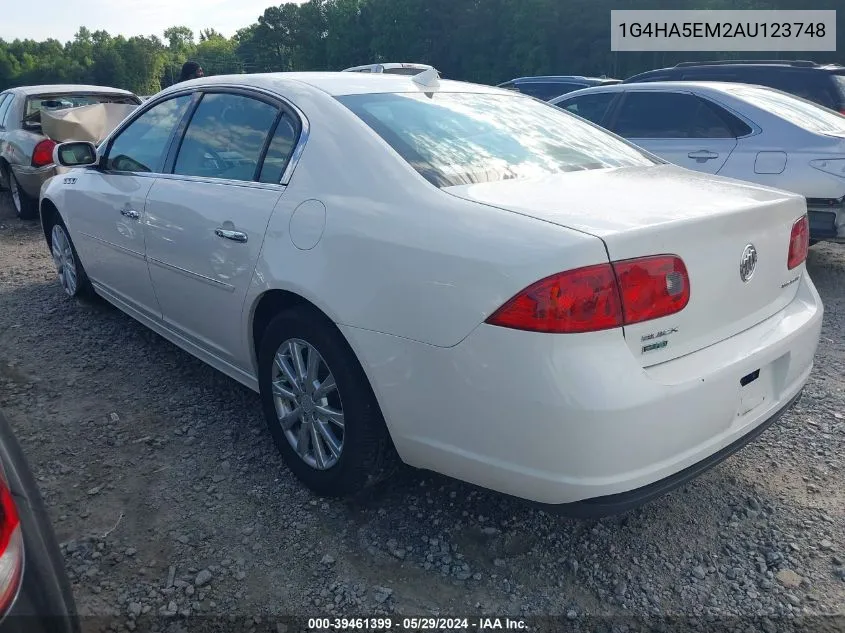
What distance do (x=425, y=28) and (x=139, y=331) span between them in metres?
61.7

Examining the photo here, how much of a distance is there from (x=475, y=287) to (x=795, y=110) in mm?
4867

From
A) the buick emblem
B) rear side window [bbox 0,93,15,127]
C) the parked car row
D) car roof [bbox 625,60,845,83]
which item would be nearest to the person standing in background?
rear side window [bbox 0,93,15,127]

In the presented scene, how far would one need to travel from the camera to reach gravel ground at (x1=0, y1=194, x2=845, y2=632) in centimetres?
226

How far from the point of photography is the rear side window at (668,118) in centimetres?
586

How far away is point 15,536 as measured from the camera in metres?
1.29

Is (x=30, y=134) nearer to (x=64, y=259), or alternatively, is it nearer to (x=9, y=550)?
(x=64, y=259)

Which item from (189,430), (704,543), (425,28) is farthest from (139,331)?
(425,28)

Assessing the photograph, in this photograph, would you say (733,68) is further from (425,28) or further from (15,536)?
(425,28)

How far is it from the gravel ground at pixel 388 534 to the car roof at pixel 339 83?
1588 mm

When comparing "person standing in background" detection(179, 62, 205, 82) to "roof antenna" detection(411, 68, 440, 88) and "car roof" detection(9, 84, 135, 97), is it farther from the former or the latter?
"roof antenna" detection(411, 68, 440, 88)

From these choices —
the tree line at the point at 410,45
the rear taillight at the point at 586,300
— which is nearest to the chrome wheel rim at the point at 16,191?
the rear taillight at the point at 586,300

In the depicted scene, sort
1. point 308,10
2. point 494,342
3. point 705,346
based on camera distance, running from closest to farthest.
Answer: point 494,342, point 705,346, point 308,10

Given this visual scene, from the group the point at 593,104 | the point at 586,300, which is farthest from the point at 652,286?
the point at 593,104

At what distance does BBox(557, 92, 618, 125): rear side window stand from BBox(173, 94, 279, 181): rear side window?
4.20 meters
